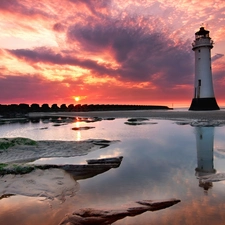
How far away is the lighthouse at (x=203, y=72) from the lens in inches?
1508

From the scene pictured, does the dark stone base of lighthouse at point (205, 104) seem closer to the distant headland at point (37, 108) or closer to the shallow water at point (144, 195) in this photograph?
the shallow water at point (144, 195)

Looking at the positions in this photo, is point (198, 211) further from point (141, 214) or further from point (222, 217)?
point (141, 214)

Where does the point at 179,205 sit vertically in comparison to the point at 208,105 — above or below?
below

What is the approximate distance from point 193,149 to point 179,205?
23.1ft

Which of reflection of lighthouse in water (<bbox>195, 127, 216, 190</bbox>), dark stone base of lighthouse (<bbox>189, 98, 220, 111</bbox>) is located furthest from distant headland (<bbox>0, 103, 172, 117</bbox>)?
reflection of lighthouse in water (<bbox>195, 127, 216, 190</bbox>)

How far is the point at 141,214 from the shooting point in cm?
457

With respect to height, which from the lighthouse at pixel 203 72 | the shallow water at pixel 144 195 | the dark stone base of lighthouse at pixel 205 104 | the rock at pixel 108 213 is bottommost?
the shallow water at pixel 144 195

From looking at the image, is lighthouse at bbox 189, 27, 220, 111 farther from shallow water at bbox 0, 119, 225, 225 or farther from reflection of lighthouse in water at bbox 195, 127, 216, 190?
shallow water at bbox 0, 119, 225, 225

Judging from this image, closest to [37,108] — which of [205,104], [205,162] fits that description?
[205,104]

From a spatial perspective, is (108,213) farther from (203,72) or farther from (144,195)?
(203,72)

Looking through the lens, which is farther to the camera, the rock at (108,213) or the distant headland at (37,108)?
the distant headland at (37,108)

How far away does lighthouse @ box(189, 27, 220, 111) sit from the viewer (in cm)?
3831

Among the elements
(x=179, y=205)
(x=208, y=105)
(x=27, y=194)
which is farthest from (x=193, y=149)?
(x=208, y=105)

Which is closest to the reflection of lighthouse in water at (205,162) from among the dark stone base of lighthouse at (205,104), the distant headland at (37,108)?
the dark stone base of lighthouse at (205,104)
